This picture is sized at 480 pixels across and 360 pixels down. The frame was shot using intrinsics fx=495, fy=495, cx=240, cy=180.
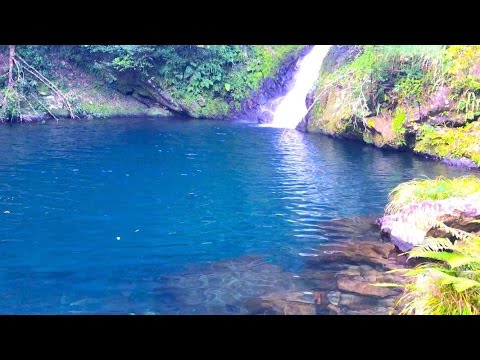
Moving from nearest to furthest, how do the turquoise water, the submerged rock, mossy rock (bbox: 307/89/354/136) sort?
the submerged rock, the turquoise water, mossy rock (bbox: 307/89/354/136)

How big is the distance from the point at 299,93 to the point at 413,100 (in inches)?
372

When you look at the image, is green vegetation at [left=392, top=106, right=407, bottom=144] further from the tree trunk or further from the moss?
the tree trunk

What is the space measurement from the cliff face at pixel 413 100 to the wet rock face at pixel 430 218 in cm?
772

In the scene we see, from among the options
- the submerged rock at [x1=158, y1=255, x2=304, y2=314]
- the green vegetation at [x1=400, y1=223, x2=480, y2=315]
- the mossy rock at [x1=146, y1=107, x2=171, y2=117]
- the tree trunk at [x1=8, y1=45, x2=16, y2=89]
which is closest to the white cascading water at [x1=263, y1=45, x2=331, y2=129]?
the mossy rock at [x1=146, y1=107, x2=171, y2=117]

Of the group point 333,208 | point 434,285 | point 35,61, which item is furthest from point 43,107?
point 434,285

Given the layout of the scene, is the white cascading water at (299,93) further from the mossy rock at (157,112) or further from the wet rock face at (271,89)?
the mossy rock at (157,112)

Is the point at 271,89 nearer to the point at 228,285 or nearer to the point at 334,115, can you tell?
the point at 334,115

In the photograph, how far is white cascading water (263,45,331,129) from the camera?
85.9ft

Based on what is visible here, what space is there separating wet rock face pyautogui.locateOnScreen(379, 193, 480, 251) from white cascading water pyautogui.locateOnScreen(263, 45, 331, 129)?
1624cm

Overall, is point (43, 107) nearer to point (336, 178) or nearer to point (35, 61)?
point (35, 61)

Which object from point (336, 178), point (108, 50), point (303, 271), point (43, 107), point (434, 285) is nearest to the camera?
point (434, 285)

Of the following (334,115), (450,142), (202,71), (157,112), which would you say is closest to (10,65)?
(157,112)
